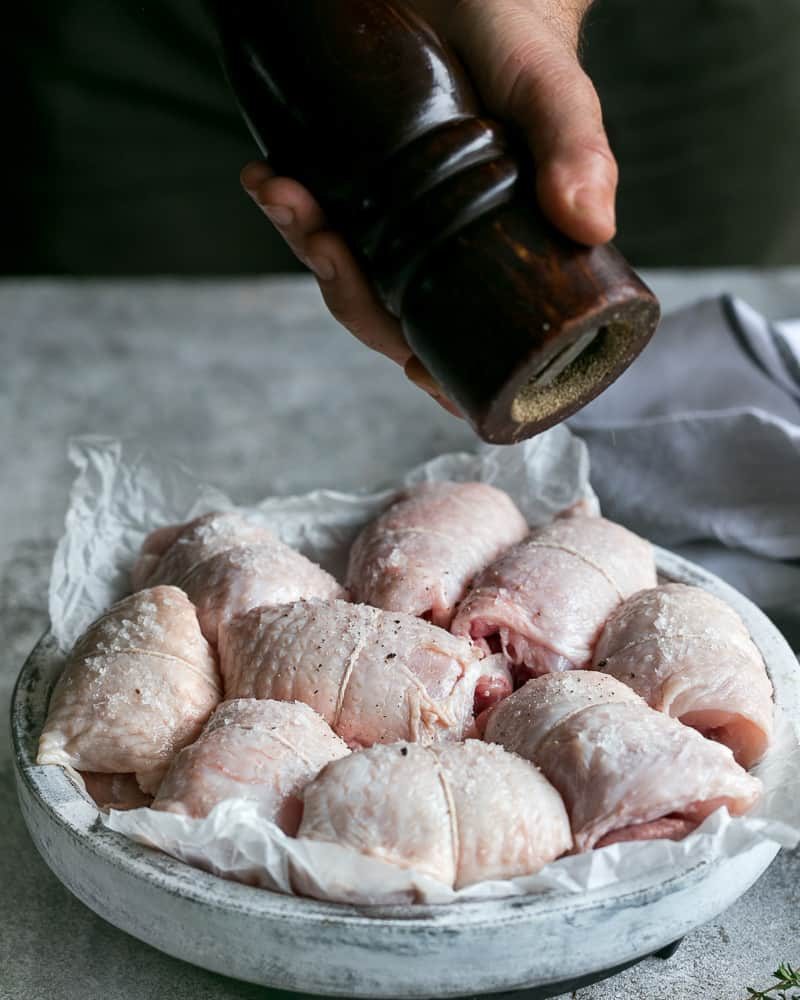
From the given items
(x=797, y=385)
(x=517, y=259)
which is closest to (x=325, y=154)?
(x=517, y=259)

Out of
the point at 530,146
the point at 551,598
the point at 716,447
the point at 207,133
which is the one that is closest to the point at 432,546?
the point at 551,598

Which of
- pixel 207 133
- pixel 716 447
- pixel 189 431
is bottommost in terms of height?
pixel 189 431

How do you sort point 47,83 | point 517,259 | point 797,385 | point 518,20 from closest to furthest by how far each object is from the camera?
point 517,259, point 518,20, point 797,385, point 47,83

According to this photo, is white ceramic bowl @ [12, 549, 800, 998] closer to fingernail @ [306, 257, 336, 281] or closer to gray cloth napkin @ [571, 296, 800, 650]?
fingernail @ [306, 257, 336, 281]

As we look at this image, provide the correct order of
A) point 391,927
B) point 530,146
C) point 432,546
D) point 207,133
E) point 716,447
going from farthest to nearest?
1. point 207,133
2. point 716,447
3. point 432,546
4. point 530,146
5. point 391,927

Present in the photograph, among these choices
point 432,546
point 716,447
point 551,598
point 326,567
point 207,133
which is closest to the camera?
point 551,598

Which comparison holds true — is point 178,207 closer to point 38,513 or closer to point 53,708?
point 38,513

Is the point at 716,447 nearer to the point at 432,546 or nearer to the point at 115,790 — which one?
the point at 432,546

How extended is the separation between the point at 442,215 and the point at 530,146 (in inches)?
5.7

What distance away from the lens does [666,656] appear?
4.43 ft

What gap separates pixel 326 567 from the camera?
1826 millimetres

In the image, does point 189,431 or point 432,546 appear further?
point 189,431

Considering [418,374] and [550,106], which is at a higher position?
[550,106]

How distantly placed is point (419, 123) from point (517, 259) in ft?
0.51
